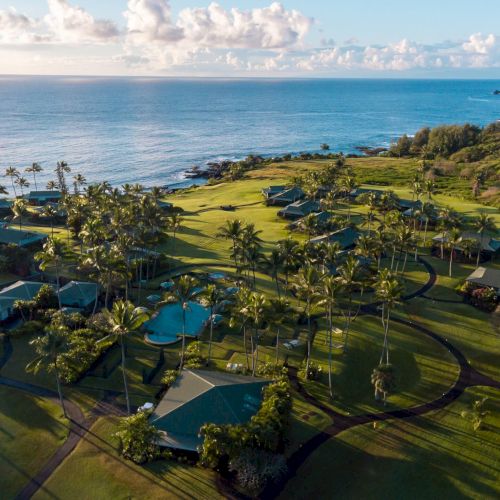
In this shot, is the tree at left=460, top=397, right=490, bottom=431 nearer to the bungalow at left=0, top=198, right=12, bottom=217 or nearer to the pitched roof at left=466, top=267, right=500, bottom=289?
the pitched roof at left=466, top=267, right=500, bottom=289

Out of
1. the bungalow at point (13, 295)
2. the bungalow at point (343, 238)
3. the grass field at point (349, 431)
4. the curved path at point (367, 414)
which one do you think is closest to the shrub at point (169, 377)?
the grass field at point (349, 431)

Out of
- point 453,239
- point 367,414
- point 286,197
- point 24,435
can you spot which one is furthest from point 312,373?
point 286,197

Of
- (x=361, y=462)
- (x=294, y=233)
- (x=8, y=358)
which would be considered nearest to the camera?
(x=361, y=462)

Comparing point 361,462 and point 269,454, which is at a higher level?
point 269,454

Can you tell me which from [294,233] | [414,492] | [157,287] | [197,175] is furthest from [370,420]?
[197,175]

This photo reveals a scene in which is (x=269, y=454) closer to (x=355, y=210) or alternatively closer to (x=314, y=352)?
(x=314, y=352)

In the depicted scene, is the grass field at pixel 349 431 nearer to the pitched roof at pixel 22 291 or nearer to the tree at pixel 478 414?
the tree at pixel 478 414
